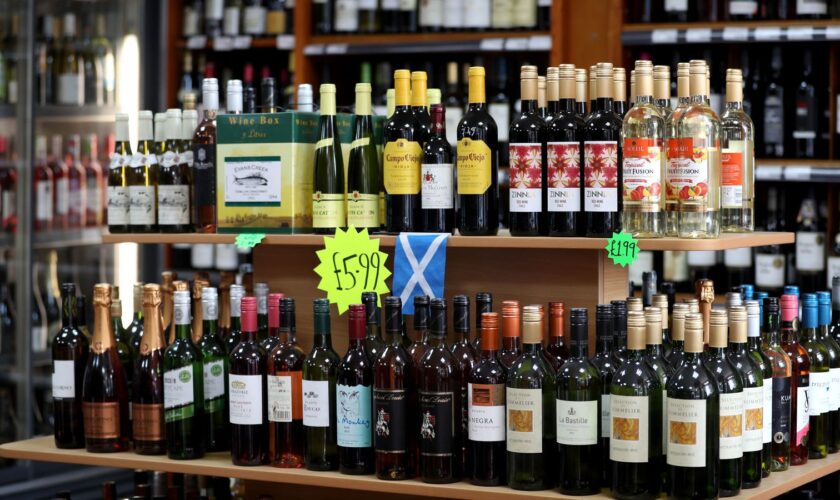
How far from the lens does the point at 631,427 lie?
7.12 ft

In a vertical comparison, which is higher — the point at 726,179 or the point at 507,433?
the point at 726,179

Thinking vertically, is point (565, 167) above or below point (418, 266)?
above

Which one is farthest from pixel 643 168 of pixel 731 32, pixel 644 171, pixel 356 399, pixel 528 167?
pixel 731 32

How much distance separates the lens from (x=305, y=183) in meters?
2.73

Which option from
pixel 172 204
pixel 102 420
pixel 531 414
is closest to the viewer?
pixel 531 414

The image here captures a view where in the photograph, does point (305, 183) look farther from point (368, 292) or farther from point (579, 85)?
point (579, 85)

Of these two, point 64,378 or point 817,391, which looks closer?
point 817,391

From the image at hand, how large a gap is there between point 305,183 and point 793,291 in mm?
1125

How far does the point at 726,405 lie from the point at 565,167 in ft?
1.87

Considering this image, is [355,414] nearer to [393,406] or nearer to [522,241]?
[393,406]

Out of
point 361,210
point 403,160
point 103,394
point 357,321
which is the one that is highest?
point 403,160

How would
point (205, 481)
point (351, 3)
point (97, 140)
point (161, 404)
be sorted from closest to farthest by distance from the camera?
point (161, 404)
point (205, 481)
point (351, 3)
point (97, 140)

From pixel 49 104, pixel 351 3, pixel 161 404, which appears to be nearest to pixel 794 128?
pixel 351 3

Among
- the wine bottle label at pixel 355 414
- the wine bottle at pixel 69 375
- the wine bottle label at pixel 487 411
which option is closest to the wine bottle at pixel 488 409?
the wine bottle label at pixel 487 411
